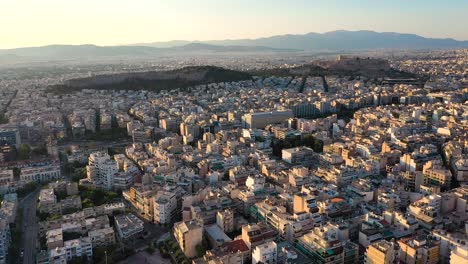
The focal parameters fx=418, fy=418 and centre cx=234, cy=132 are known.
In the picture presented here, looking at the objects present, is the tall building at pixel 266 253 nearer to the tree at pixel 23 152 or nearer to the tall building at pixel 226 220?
the tall building at pixel 226 220

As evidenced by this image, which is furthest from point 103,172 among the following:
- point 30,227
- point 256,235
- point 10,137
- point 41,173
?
point 10,137

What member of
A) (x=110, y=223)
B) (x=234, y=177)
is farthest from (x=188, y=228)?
(x=234, y=177)

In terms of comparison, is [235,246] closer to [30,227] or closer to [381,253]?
[381,253]

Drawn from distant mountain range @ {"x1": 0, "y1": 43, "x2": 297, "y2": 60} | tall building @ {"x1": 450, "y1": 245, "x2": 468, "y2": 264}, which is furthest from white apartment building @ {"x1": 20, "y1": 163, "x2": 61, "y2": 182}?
distant mountain range @ {"x1": 0, "y1": 43, "x2": 297, "y2": 60}

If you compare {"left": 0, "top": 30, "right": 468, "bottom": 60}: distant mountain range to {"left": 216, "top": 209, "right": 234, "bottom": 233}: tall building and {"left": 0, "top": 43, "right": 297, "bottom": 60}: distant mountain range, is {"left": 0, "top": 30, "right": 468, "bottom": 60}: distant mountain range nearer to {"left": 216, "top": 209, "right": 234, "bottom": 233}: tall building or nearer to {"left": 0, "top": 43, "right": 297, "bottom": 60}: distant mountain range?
{"left": 0, "top": 43, "right": 297, "bottom": 60}: distant mountain range

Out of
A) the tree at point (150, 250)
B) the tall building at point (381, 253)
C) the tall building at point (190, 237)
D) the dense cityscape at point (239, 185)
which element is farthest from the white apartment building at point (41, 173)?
the tall building at point (381, 253)

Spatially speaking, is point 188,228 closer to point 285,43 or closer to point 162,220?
point 162,220
